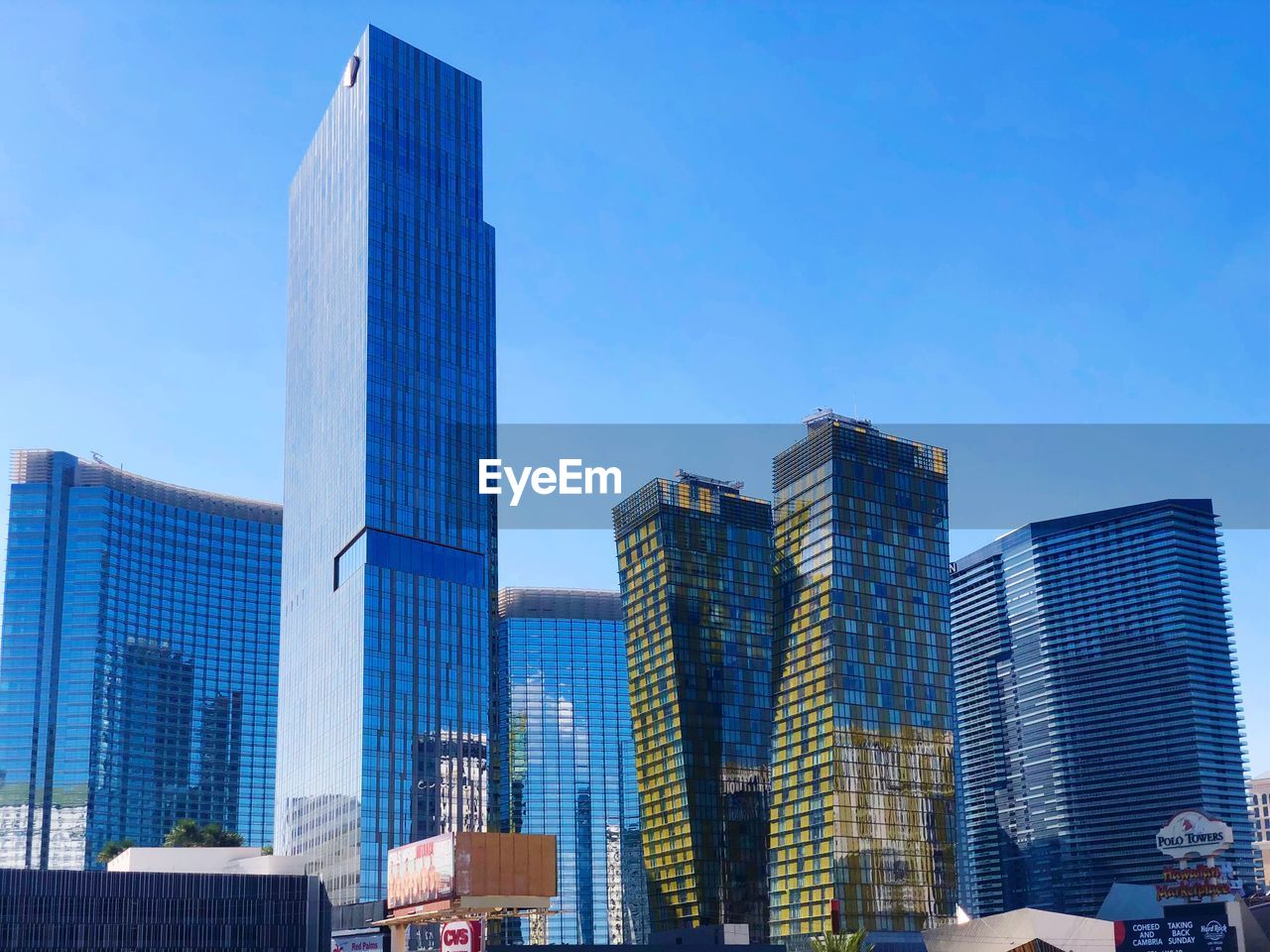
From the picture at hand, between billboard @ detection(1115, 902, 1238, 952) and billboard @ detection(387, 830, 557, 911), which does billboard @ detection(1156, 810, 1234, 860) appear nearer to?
billboard @ detection(1115, 902, 1238, 952)

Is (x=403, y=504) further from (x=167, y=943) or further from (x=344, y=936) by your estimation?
(x=344, y=936)

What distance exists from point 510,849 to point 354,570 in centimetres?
10678

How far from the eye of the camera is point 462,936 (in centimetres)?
8069

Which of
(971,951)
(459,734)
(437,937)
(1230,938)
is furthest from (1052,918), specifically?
(459,734)

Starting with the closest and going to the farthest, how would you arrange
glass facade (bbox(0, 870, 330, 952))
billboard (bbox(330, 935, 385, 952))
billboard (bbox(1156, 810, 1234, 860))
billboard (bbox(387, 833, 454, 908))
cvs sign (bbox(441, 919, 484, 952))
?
cvs sign (bbox(441, 919, 484, 952)), billboard (bbox(387, 833, 454, 908)), billboard (bbox(330, 935, 385, 952)), billboard (bbox(1156, 810, 1234, 860)), glass facade (bbox(0, 870, 330, 952))

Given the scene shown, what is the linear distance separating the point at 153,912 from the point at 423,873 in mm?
72435

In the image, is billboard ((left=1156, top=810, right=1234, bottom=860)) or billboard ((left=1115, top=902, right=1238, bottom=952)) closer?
billboard ((left=1115, top=902, right=1238, bottom=952))

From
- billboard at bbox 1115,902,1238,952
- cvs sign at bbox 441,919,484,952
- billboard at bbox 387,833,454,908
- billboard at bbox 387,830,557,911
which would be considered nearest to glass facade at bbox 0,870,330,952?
billboard at bbox 387,833,454,908

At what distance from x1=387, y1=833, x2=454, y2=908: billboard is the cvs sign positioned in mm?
7412

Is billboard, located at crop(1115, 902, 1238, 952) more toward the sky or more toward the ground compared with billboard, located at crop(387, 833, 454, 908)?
more toward the ground

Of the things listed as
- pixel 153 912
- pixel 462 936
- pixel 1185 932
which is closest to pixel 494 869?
pixel 462 936

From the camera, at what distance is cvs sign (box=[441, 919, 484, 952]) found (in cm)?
8000

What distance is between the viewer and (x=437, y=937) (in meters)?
104

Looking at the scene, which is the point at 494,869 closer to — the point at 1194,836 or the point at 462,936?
the point at 462,936
